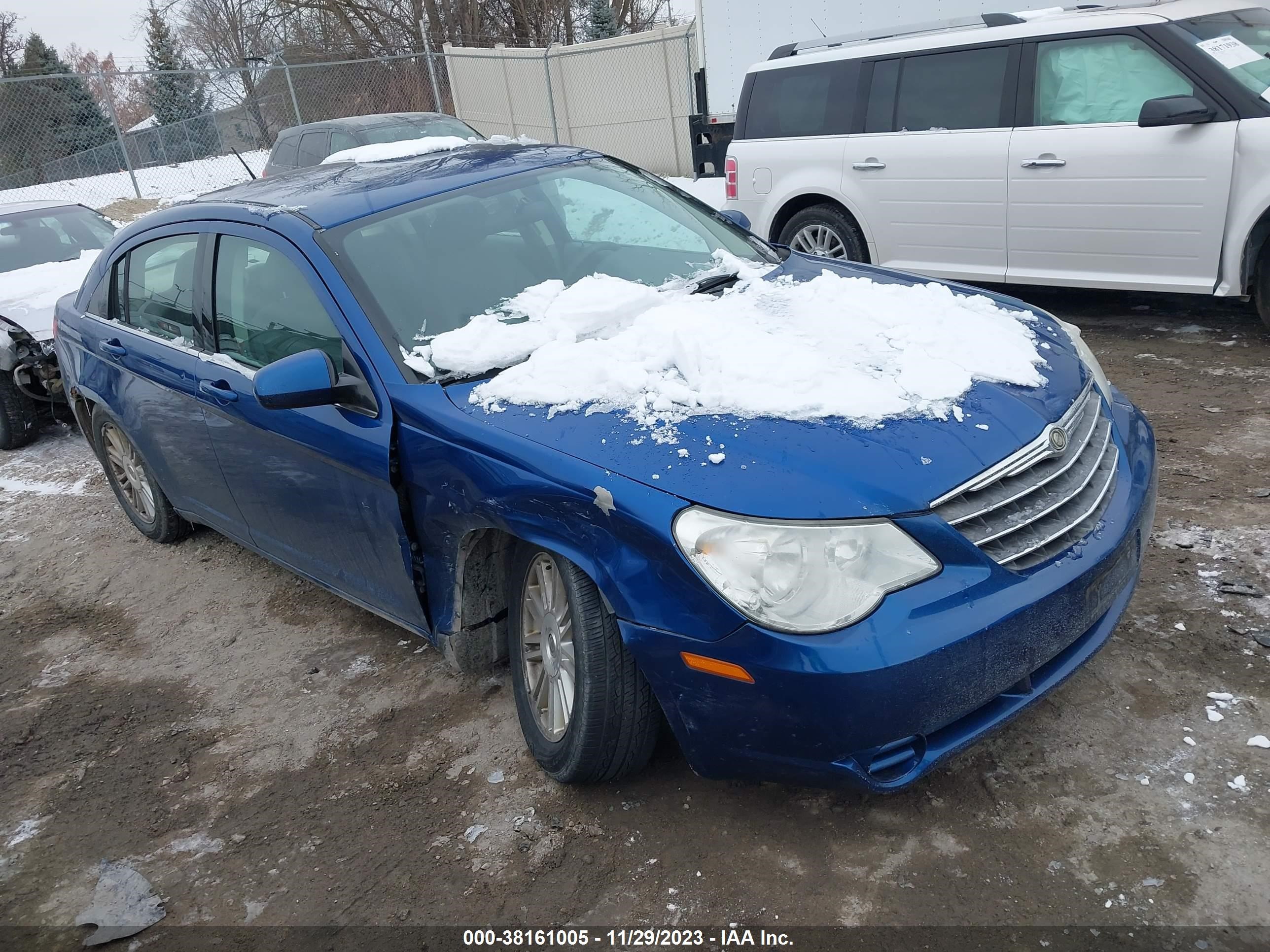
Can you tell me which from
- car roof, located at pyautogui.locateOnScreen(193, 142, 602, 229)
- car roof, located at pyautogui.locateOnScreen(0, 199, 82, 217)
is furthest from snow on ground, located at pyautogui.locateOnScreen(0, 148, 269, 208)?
car roof, located at pyautogui.locateOnScreen(193, 142, 602, 229)

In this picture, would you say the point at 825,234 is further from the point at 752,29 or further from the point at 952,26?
the point at 752,29

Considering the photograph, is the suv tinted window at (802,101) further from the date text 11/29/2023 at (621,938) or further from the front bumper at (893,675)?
the date text 11/29/2023 at (621,938)

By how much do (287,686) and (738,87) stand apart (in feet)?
31.6

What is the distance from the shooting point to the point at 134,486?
532cm

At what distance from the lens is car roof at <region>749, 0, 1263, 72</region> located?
593 centimetres

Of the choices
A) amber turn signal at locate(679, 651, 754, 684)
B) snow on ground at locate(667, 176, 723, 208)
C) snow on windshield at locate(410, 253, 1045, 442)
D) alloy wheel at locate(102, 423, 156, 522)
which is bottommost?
snow on ground at locate(667, 176, 723, 208)

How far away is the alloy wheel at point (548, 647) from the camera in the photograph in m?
2.84

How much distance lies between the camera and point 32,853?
124 inches

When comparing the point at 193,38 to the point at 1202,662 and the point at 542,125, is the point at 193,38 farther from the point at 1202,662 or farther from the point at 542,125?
the point at 1202,662

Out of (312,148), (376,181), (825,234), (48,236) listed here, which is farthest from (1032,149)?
(312,148)

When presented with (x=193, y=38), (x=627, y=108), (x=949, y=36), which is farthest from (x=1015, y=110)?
(x=193, y=38)

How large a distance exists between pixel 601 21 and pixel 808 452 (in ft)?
94.5

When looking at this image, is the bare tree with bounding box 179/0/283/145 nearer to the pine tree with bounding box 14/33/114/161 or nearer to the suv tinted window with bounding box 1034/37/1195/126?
the pine tree with bounding box 14/33/114/161

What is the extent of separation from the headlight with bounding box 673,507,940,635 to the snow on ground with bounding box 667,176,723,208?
9745mm
